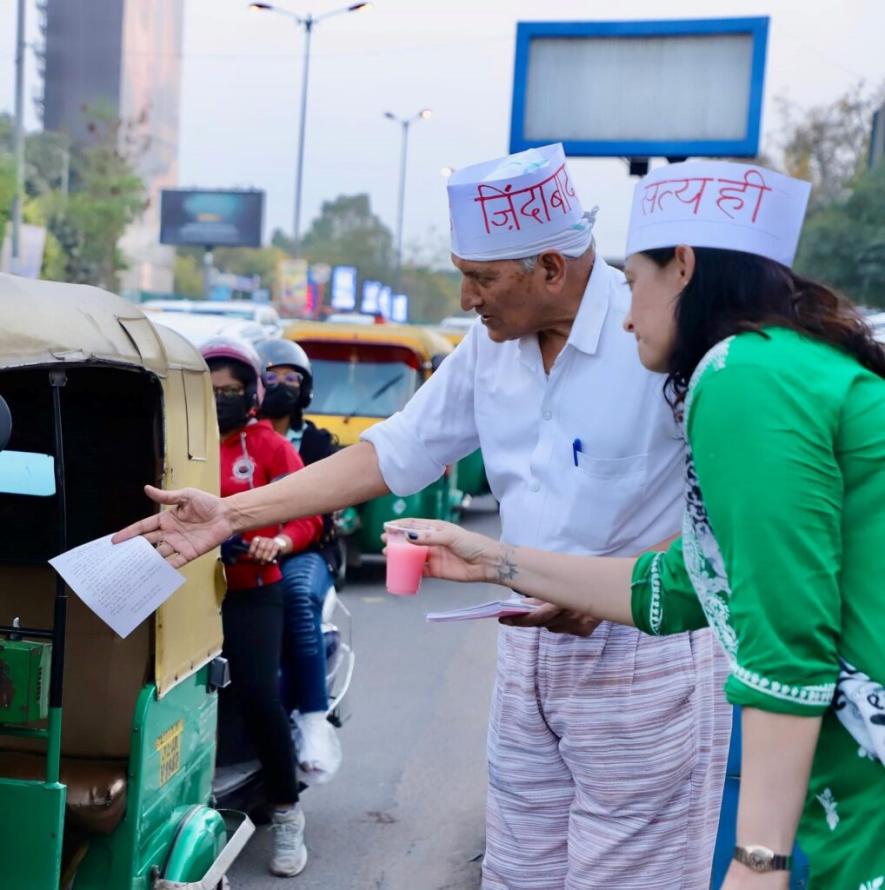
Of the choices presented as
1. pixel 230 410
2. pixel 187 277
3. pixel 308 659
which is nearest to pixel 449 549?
pixel 230 410

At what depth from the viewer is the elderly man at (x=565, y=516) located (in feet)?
9.18

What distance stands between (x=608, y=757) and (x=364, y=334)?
353 inches

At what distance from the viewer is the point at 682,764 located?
2.84 metres

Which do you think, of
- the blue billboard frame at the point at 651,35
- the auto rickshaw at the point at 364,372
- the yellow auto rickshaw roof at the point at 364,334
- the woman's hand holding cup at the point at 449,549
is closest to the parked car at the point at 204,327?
the yellow auto rickshaw roof at the point at 364,334

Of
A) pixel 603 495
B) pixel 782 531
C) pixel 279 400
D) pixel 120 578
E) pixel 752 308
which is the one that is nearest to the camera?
pixel 782 531

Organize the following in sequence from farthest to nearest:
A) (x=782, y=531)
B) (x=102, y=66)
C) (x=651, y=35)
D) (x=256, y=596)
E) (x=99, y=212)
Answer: (x=102, y=66) → (x=99, y=212) → (x=651, y=35) → (x=256, y=596) → (x=782, y=531)

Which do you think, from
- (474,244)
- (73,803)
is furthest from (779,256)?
(73,803)

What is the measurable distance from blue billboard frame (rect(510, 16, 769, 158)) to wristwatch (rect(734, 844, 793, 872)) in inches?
220

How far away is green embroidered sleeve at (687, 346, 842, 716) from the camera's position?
159 centimetres

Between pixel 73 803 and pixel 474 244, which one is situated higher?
pixel 474 244

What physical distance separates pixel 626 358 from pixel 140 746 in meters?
1.65

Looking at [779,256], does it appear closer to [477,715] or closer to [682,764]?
[682,764]

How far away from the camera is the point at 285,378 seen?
6.02m

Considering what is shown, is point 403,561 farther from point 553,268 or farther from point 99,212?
point 99,212
